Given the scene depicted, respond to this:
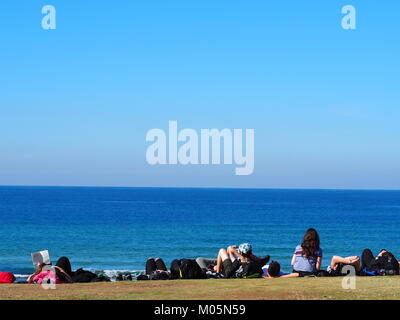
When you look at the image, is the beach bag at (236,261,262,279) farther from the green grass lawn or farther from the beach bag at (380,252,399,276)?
the beach bag at (380,252,399,276)

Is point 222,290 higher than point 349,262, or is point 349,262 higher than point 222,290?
point 349,262

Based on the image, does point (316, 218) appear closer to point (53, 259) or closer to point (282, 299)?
point (53, 259)

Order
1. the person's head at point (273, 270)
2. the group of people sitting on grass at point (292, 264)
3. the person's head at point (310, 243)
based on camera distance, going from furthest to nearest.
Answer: the person's head at point (273, 270), the group of people sitting on grass at point (292, 264), the person's head at point (310, 243)

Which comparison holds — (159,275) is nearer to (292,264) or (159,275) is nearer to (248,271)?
(248,271)

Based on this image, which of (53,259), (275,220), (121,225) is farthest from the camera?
(275,220)

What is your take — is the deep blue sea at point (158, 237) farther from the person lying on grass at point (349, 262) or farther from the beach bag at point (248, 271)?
the beach bag at point (248, 271)

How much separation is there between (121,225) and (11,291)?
85.6m

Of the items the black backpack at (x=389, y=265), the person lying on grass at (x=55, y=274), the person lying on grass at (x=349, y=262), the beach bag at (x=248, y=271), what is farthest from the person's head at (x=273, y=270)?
the person lying on grass at (x=55, y=274)

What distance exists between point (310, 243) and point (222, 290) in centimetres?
397

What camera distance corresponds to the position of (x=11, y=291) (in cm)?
1543

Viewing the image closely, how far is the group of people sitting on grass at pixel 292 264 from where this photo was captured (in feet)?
61.1

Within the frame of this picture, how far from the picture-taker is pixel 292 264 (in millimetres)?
19188

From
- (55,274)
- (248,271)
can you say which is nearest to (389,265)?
(248,271)

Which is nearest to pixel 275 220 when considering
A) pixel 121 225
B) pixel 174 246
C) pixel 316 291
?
pixel 121 225
